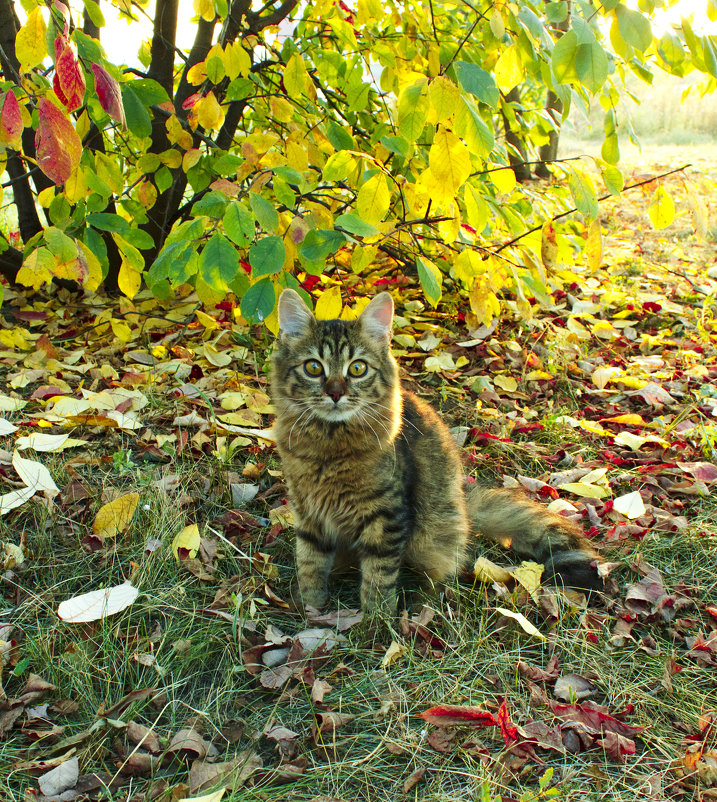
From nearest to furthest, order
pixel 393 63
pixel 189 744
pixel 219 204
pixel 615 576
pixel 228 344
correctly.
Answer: pixel 189 744, pixel 219 204, pixel 615 576, pixel 393 63, pixel 228 344

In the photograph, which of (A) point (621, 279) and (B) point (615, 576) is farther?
(A) point (621, 279)

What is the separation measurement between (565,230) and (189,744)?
11.0 ft

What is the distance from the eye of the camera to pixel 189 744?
1.88 meters

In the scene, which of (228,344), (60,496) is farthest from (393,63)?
(60,496)

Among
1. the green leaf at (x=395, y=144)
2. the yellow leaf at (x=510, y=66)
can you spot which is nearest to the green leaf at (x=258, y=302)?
the green leaf at (x=395, y=144)

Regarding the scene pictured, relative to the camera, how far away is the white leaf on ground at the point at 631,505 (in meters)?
2.87

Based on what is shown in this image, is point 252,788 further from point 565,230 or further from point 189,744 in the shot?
point 565,230

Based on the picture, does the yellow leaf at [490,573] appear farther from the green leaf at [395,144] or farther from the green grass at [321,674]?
the green leaf at [395,144]

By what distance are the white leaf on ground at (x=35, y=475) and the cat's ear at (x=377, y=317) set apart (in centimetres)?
140

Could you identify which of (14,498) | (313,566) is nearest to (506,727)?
(313,566)

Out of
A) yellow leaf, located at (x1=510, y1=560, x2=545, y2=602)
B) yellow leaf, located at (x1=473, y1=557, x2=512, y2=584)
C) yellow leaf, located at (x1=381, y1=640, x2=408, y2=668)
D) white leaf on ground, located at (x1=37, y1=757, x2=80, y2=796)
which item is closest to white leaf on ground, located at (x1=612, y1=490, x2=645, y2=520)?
yellow leaf, located at (x1=510, y1=560, x2=545, y2=602)

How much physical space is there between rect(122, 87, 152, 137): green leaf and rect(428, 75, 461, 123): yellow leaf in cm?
132

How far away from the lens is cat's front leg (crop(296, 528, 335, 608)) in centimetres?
256

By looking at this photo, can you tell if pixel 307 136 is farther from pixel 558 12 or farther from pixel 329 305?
pixel 558 12
